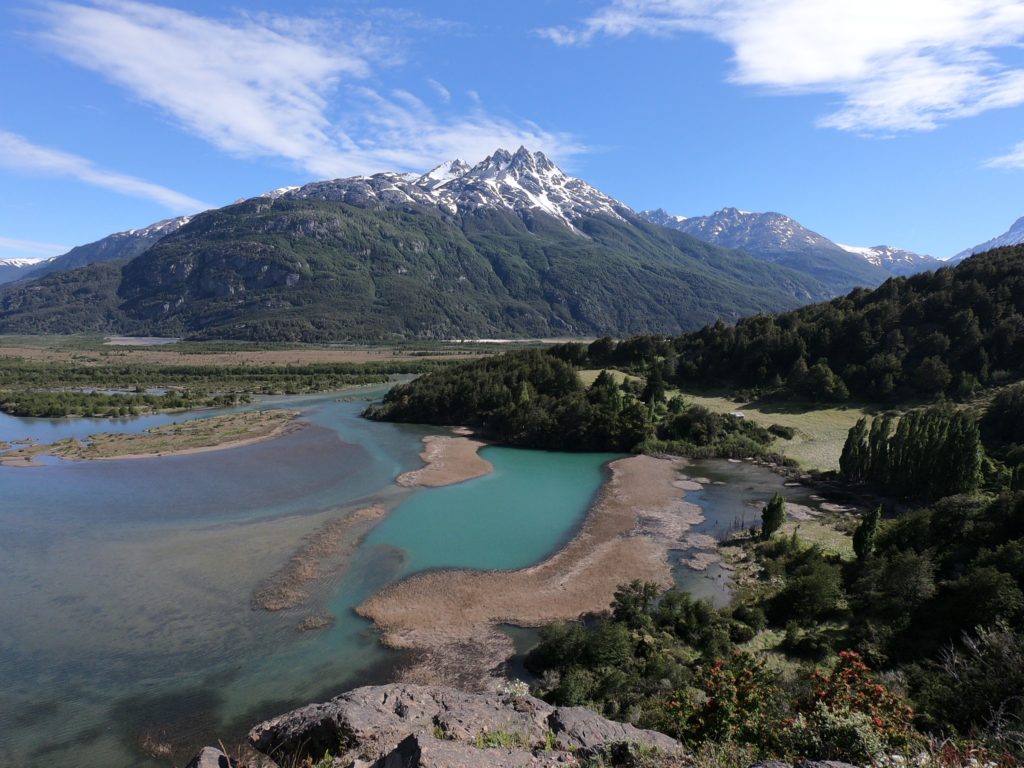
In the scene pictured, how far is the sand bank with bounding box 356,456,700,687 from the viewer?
23.7m

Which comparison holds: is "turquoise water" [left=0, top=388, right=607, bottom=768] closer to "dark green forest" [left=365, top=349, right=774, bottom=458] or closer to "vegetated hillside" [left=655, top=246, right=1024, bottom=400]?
"dark green forest" [left=365, top=349, right=774, bottom=458]

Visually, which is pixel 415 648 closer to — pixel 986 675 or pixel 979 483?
pixel 986 675

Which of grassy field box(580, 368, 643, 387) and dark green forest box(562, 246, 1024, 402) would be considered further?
grassy field box(580, 368, 643, 387)

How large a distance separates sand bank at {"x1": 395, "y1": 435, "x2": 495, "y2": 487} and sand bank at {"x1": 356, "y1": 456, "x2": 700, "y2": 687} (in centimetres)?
1616

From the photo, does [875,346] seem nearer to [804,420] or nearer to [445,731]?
[804,420]

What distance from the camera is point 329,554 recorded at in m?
33.9

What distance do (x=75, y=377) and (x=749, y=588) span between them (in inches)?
5727

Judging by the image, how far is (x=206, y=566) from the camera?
105 feet

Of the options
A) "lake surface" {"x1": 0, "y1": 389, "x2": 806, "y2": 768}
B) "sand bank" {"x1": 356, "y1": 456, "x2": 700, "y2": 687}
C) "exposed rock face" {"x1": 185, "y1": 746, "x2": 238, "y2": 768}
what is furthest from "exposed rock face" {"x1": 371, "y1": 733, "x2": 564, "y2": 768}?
"lake surface" {"x1": 0, "y1": 389, "x2": 806, "y2": 768}

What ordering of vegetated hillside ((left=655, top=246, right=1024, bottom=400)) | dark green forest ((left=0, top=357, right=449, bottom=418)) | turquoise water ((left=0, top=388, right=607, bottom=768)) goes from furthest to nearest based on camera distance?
dark green forest ((left=0, top=357, right=449, bottom=418)), vegetated hillside ((left=655, top=246, right=1024, bottom=400)), turquoise water ((left=0, top=388, right=607, bottom=768))

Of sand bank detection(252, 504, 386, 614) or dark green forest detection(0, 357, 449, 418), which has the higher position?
dark green forest detection(0, 357, 449, 418)

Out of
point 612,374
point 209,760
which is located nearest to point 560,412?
point 612,374

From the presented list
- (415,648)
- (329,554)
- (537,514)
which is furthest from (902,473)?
(329,554)

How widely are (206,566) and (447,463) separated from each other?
92.7ft
